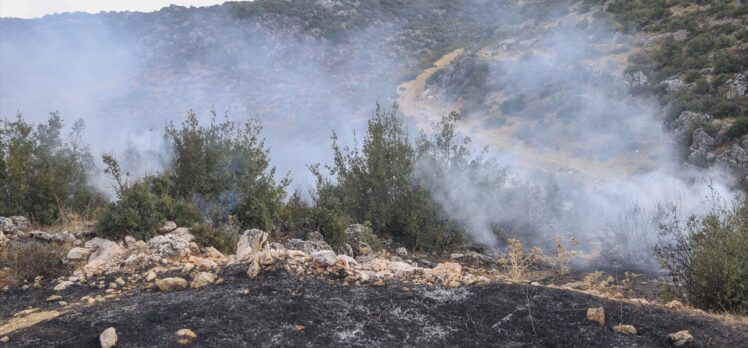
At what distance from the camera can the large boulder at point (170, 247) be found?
196 inches

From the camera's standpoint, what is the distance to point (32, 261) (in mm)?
4684

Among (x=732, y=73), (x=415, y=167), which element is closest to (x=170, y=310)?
(x=415, y=167)

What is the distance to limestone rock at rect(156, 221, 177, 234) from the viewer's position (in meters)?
5.95

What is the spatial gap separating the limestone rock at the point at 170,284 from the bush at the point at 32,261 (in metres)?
1.23

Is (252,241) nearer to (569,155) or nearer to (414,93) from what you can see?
(569,155)

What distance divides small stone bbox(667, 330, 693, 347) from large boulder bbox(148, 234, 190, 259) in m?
4.17

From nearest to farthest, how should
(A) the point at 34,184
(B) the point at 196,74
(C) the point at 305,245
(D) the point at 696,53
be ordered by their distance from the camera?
(C) the point at 305,245 → (A) the point at 34,184 → (D) the point at 696,53 → (B) the point at 196,74

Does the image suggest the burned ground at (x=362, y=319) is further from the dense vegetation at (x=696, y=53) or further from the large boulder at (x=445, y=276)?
the dense vegetation at (x=696, y=53)

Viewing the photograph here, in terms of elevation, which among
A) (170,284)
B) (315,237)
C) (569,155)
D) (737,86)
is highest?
(737,86)

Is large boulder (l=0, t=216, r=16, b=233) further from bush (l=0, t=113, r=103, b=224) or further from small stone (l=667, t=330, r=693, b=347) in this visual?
small stone (l=667, t=330, r=693, b=347)

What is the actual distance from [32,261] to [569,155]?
18444 millimetres

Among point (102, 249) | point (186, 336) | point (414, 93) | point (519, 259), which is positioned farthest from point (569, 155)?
point (186, 336)

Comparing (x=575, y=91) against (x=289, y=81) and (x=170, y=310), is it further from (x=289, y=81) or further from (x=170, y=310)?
(x=170, y=310)

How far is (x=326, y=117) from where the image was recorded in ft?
93.5
